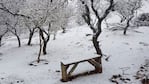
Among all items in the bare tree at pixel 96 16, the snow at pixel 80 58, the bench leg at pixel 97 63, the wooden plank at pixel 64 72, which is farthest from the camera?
the bare tree at pixel 96 16

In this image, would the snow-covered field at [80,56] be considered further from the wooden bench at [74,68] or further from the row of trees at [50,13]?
the row of trees at [50,13]

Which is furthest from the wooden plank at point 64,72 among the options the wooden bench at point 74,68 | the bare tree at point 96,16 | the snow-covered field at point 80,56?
the bare tree at point 96,16

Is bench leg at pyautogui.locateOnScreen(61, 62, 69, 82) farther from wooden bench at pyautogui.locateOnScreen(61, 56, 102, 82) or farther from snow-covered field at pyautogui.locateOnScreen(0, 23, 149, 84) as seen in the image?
snow-covered field at pyautogui.locateOnScreen(0, 23, 149, 84)

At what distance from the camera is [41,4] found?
65.1ft

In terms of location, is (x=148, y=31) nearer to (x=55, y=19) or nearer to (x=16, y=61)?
(x=55, y=19)

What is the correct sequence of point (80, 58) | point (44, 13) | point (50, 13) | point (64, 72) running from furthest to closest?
point (50, 13) → point (44, 13) → point (80, 58) → point (64, 72)

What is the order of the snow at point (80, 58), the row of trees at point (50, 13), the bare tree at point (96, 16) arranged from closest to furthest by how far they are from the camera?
the snow at point (80, 58), the bare tree at point (96, 16), the row of trees at point (50, 13)

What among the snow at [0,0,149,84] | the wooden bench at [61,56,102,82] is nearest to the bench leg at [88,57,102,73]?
the wooden bench at [61,56,102,82]

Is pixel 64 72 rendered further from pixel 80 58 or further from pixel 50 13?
pixel 50 13

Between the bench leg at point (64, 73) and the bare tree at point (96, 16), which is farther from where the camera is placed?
the bare tree at point (96, 16)

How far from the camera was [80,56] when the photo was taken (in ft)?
49.9

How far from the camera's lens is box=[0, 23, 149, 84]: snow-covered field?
1524cm

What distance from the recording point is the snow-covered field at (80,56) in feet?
50.0

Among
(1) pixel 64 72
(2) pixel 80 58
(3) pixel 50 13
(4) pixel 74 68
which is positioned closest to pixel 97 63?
(2) pixel 80 58
